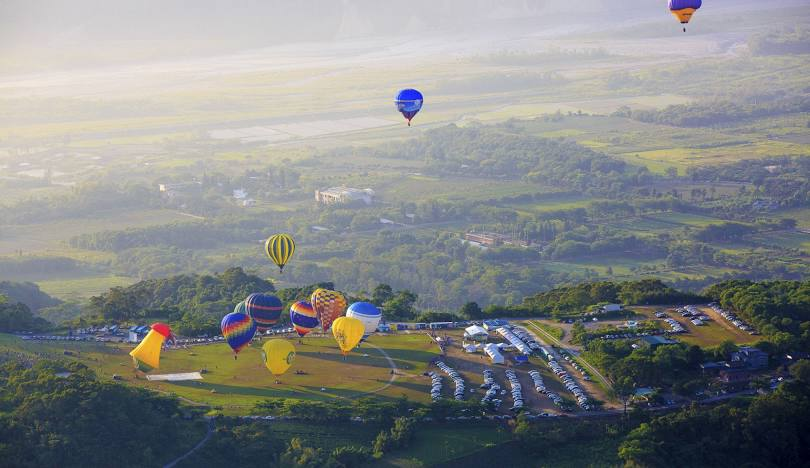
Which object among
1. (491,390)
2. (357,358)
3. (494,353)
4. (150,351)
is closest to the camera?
(491,390)

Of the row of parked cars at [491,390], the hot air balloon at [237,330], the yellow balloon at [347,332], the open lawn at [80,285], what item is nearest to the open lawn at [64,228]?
the open lawn at [80,285]

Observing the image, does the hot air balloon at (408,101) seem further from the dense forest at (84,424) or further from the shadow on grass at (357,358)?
the dense forest at (84,424)

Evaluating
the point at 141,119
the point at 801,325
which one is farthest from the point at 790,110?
the point at 801,325

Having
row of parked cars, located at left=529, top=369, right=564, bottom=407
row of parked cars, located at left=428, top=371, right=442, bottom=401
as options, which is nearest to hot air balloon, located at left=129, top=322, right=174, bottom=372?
row of parked cars, located at left=428, top=371, right=442, bottom=401

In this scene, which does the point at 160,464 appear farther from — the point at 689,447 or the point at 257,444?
the point at 689,447

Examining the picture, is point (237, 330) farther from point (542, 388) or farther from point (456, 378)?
point (542, 388)

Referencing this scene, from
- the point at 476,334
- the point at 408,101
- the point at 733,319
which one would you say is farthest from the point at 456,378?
the point at 408,101

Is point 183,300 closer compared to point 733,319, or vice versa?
point 733,319
